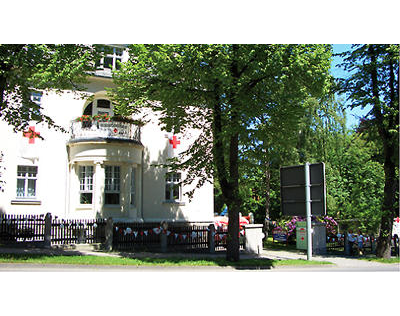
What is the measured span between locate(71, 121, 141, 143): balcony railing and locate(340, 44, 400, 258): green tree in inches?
453

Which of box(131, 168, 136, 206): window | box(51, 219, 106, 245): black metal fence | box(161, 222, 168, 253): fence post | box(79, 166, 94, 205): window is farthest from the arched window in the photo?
box(161, 222, 168, 253): fence post

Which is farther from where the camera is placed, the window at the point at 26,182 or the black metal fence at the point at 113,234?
the window at the point at 26,182

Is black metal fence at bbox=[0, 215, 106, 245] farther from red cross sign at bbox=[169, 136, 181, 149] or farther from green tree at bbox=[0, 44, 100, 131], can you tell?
red cross sign at bbox=[169, 136, 181, 149]

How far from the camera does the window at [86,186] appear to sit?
2073cm

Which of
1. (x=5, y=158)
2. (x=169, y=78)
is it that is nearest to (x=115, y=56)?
(x=5, y=158)

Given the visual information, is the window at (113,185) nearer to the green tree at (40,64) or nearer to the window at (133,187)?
the window at (133,187)

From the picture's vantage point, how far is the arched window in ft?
75.0

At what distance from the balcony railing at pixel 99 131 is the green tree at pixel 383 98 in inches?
453

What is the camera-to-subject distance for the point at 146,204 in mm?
22578

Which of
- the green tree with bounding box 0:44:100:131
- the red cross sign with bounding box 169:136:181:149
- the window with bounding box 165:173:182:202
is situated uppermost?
the green tree with bounding box 0:44:100:131

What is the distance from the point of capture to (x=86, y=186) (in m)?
20.8

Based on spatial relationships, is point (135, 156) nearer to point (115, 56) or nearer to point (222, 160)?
point (115, 56)

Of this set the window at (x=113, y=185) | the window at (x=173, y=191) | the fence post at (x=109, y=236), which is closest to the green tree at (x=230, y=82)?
the fence post at (x=109, y=236)

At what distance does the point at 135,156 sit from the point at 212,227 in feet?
20.9
